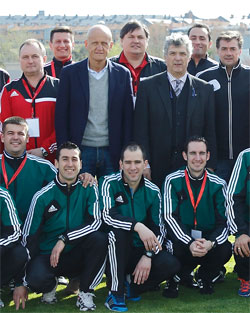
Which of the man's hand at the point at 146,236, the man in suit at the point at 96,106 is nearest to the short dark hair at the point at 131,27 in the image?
the man in suit at the point at 96,106

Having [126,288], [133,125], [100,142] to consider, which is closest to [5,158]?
[100,142]

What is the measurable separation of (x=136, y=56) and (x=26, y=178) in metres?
1.90

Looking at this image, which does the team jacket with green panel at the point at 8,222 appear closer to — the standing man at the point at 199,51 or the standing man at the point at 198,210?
the standing man at the point at 198,210

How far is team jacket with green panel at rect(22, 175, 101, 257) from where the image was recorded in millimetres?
5137

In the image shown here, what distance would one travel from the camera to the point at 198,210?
17.7 ft

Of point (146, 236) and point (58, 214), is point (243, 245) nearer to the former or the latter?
point (146, 236)

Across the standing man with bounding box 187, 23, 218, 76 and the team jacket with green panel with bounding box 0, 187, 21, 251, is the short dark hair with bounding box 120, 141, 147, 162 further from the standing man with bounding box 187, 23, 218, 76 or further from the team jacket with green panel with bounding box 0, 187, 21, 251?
the standing man with bounding box 187, 23, 218, 76

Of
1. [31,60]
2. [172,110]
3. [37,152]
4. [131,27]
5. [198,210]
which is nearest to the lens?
[198,210]

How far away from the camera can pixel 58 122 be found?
18.2 feet

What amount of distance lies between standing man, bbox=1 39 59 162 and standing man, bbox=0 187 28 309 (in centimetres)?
90

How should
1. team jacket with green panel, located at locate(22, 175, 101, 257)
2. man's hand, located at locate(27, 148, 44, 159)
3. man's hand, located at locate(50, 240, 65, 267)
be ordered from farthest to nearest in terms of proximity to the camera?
man's hand, located at locate(27, 148, 44, 159) < team jacket with green panel, located at locate(22, 175, 101, 257) < man's hand, located at locate(50, 240, 65, 267)

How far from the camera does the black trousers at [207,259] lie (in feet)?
17.3

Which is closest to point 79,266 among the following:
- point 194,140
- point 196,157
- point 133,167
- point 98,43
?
point 133,167

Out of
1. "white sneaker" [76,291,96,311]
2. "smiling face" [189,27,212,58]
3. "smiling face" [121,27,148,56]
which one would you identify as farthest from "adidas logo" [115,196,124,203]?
"smiling face" [189,27,212,58]
